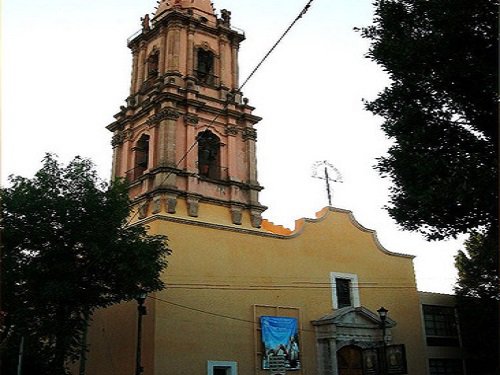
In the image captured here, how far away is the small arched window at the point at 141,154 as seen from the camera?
24.7 metres


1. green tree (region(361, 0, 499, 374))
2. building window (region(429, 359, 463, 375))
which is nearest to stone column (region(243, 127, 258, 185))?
building window (region(429, 359, 463, 375))

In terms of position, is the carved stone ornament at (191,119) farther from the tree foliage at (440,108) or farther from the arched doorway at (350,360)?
the tree foliage at (440,108)

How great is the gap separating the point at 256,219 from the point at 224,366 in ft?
20.7

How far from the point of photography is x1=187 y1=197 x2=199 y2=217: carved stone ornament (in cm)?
2198

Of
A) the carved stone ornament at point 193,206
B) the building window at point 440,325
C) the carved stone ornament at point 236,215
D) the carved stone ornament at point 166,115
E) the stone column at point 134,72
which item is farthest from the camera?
the stone column at point 134,72

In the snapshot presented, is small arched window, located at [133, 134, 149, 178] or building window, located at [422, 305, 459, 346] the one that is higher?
small arched window, located at [133, 134, 149, 178]

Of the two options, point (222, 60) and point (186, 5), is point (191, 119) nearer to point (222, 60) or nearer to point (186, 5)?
point (222, 60)

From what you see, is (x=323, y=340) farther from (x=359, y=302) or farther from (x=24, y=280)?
(x=24, y=280)

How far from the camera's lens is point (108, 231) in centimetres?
1667

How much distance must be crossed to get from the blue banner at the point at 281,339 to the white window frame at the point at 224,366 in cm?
121

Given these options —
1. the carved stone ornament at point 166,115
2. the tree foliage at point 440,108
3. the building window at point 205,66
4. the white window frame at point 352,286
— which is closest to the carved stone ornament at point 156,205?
the carved stone ornament at point 166,115

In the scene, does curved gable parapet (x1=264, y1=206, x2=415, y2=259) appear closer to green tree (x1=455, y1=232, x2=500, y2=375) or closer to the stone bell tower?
the stone bell tower

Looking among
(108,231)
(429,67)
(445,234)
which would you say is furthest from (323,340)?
(429,67)

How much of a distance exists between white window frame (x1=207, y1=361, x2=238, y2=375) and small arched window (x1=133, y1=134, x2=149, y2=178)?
892 centimetres
